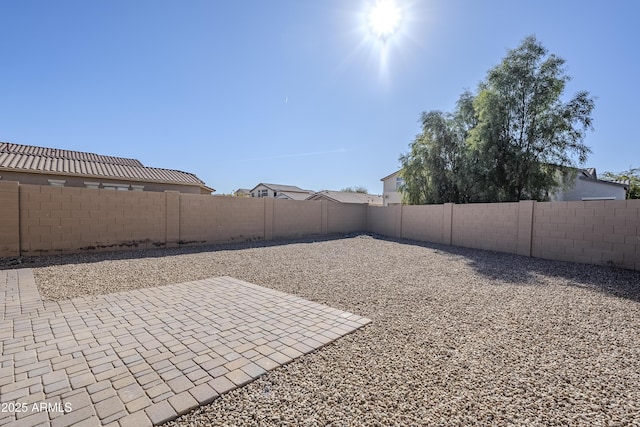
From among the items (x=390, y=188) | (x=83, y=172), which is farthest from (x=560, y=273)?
(x=390, y=188)

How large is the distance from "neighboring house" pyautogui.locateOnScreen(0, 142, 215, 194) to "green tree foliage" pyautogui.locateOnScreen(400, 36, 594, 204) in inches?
604

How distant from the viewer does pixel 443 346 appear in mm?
2930

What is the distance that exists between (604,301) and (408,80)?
8166 millimetres

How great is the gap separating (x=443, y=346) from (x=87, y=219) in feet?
30.2

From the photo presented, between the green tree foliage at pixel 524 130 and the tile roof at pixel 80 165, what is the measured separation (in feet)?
50.3

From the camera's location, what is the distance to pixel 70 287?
485 cm

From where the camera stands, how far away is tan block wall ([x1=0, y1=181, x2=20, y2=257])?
677cm

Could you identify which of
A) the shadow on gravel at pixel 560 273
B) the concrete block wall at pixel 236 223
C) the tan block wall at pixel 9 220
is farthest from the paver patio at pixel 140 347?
the shadow on gravel at pixel 560 273

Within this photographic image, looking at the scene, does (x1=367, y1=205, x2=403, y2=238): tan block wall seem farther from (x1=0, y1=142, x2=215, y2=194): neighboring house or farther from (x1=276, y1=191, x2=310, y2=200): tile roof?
(x1=276, y1=191, x2=310, y2=200): tile roof

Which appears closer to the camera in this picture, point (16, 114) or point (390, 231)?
point (16, 114)

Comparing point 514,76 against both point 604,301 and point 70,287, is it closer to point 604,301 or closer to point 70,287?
point 604,301

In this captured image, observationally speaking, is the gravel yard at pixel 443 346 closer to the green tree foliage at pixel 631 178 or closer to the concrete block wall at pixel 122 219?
the concrete block wall at pixel 122 219

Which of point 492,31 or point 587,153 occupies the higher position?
point 492,31

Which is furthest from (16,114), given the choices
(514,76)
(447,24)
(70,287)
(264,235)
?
(514,76)
